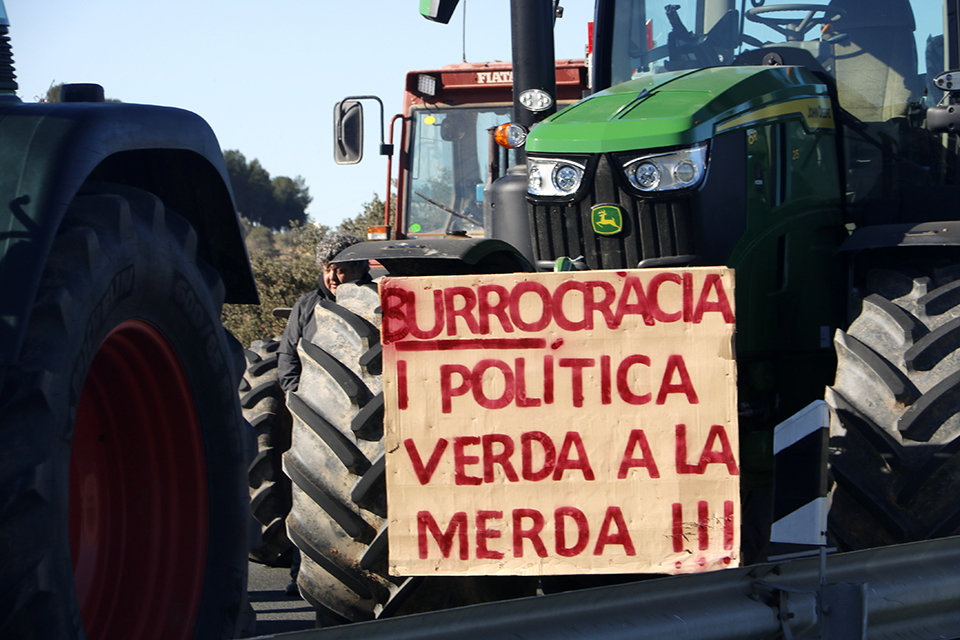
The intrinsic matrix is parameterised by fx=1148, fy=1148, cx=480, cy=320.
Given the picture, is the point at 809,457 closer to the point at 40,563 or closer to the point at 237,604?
the point at 237,604

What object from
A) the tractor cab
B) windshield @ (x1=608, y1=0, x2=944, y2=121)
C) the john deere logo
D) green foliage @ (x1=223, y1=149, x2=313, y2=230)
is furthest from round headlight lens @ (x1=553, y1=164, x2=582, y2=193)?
green foliage @ (x1=223, y1=149, x2=313, y2=230)

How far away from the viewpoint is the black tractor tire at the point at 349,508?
3.65 m

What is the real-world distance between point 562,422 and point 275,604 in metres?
3.27

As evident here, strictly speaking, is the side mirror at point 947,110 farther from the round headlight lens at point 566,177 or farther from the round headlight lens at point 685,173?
the round headlight lens at point 566,177

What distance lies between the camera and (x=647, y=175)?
3.96 m

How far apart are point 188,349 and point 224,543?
481 mm

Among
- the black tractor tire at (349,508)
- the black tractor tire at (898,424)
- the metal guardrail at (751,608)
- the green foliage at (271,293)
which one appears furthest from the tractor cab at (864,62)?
the green foliage at (271,293)

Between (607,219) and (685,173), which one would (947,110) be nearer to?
(685,173)

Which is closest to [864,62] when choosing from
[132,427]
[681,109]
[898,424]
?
[681,109]

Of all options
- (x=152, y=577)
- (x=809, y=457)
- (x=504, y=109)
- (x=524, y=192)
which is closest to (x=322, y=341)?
(x=524, y=192)

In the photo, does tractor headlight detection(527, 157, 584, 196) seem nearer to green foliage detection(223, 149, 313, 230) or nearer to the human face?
the human face

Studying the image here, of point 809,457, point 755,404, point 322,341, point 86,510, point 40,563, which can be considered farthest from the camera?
point 755,404

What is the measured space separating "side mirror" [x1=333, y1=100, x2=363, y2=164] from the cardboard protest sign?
461 cm

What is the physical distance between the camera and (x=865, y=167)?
468cm
